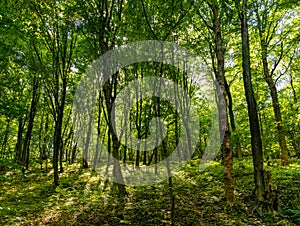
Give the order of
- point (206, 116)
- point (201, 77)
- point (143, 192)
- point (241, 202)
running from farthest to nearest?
point (206, 116) < point (201, 77) < point (143, 192) < point (241, 202)

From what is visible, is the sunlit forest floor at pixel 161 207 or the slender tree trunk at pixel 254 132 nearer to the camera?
the sunlit forest floor at pixel 161 207

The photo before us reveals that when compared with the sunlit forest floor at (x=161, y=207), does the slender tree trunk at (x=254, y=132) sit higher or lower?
higher

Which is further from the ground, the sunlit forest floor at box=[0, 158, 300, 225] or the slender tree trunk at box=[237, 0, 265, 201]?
the slender tree trunk at box=[237, 0, 265, 201]

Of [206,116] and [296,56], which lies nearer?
[296,56]

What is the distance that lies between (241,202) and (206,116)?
18232 mm

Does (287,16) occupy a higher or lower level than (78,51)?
higher

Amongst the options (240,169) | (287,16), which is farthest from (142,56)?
(287,16)

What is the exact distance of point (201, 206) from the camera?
25.2ft

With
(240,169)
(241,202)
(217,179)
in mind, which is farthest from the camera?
(240,169)

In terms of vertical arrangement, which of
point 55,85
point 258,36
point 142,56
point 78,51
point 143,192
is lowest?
point 143,192

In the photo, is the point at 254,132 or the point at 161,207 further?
the point at 161,207

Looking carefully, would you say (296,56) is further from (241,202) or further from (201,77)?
(241,202)

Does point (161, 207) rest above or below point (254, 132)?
below

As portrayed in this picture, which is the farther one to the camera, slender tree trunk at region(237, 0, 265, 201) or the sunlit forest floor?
slender tree trunk at region(237, 0, 265, 201)
